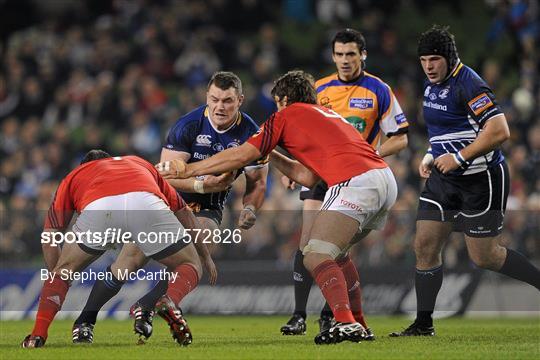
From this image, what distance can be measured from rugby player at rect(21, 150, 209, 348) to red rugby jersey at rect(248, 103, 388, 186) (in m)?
0.94

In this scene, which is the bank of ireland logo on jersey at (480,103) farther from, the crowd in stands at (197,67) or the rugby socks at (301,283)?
the crowd in stands at (197,67)

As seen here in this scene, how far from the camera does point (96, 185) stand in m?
8.62

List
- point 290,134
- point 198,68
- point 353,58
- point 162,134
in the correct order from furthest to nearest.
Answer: point 198,68
point 162,134
point 353,58
point 290,134

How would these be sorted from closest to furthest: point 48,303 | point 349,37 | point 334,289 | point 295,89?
point 334,289 → point 48,303 → point 295,89 → point 349,37

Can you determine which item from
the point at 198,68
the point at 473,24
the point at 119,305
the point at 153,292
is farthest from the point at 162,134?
the point at 153,292

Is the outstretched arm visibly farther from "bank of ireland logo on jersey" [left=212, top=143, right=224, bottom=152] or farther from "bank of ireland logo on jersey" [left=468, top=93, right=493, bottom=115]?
"bank of ireland logo on jersey" [left=468, top=93, right=493, bottom=115]

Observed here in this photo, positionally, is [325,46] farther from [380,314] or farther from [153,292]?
[153,292]

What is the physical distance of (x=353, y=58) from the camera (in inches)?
411

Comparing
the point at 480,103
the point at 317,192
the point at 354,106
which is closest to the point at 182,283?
the point at 317,192

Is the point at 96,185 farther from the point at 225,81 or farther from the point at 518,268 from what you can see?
the point at 518,268

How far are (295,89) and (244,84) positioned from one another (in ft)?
36.1

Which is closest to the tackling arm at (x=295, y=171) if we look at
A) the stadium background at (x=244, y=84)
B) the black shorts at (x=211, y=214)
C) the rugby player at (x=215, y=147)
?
the rugby player at (x=215, y=147)

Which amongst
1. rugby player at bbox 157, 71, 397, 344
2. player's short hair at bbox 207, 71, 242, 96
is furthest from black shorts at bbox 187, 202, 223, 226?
rugby player at bbox 157, 71, 397, 344

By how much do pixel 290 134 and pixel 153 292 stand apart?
5.80ft
